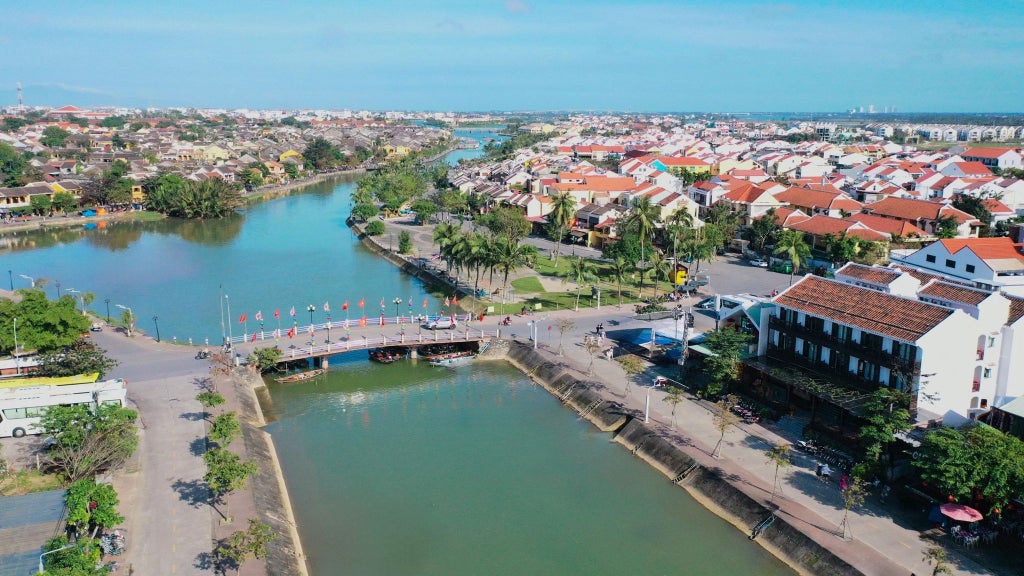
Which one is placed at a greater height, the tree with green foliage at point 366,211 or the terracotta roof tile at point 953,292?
the terracotta roof tile at point 953,292

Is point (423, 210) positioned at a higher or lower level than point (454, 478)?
higher

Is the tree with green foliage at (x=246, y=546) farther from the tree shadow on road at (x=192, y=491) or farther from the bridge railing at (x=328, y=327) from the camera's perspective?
the bridge railing at (x=328, y=327)

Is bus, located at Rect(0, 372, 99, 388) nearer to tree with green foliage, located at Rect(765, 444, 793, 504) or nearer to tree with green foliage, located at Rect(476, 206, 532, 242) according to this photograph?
tree with green foliage, located at Rect(765, 444, 793, 504)

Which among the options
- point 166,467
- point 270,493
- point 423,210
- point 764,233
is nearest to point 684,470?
point 270,493

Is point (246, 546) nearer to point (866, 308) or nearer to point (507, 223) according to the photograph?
point (866, 308)

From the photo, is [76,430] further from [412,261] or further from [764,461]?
[412,261]

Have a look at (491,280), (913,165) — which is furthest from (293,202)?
(913,165)

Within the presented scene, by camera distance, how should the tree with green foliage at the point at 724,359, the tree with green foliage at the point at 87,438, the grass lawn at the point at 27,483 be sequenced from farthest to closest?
the tree with green foliage at the point at 724,359
the tree with green foliage at the point at 87,438
the grass lawn at the point at 27,483

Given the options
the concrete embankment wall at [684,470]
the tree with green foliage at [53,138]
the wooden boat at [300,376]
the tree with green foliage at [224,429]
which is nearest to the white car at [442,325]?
the concrete embankment wall at [684,470]
